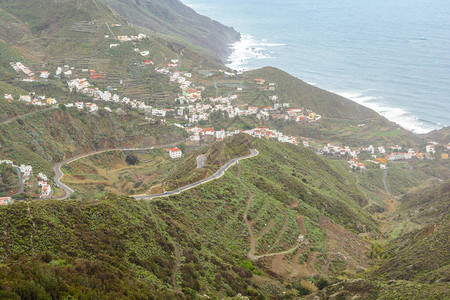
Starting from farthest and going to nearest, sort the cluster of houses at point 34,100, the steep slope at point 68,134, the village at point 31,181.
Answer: the cluster of houses at point 34,100 → the steep slope at point 68,134 → the village at point 31,181

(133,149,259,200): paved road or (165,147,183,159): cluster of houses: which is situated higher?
(133,149,259,200): paved road

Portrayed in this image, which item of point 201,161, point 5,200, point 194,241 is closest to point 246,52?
point 201,161

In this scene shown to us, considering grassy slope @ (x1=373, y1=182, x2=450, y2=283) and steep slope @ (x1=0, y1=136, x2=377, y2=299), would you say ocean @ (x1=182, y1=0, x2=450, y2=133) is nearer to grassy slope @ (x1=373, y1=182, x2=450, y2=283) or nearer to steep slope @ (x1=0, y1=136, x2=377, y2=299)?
grassy slope @ (x1=373, y1=182, x2=450, y2=283)

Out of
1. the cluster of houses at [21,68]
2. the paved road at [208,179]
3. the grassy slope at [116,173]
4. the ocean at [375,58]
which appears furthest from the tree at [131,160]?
the ocean at [375,58]

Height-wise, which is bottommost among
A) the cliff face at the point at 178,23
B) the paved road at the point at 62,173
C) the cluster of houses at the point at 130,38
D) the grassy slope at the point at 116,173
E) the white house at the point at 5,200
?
the grassy slope at the point at 116,173

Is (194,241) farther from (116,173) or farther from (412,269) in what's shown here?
(116,173)

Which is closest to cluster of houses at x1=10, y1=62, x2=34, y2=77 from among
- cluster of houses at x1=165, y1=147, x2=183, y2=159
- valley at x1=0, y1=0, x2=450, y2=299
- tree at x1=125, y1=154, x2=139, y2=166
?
valley at x1=0, y1=0, x2=450, y2=299

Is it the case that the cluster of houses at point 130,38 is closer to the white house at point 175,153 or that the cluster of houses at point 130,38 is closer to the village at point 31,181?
the white house at point 175,153

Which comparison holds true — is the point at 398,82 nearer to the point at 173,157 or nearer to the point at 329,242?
the point at 173,157
